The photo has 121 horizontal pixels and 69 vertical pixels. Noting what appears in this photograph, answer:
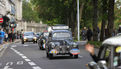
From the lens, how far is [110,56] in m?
6.13

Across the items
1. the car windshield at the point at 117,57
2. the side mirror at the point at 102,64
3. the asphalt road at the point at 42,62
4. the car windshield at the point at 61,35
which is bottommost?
the asphalt road at the point at 42,62

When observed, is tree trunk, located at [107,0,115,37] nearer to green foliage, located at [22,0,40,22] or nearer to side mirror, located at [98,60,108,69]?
side mirror, located at [98,60,108,69]

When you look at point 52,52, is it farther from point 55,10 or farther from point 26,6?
point 26,6

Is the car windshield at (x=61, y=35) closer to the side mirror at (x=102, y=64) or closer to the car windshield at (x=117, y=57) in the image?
the side mirror at (x=102, y=64)

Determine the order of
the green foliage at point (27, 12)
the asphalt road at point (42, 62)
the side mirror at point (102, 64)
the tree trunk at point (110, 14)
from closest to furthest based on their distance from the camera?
the side mirror at point (102, 64)
the asphalt road at point (42, 62)
the tree trunk at point (110, 14)
the green foliage at point (27, 12)

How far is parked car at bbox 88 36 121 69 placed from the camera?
590cm

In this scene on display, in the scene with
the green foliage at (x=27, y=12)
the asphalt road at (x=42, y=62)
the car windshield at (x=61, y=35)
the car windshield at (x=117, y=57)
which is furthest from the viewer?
the green foliage at (x=27, y=12)

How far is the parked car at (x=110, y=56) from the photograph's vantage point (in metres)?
5.90

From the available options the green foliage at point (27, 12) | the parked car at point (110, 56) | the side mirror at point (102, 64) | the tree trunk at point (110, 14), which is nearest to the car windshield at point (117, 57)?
the parked car at point (110, 56)

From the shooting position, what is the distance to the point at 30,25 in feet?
500

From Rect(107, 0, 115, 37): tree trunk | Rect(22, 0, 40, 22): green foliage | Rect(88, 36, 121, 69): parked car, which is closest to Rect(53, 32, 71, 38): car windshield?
Rect(107, 0, 115, 37): tree trunk

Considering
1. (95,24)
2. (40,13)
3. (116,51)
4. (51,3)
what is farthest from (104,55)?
(40,13)

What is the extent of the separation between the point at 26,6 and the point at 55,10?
332 ft

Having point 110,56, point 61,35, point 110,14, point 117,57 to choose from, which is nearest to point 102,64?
point 110,56
